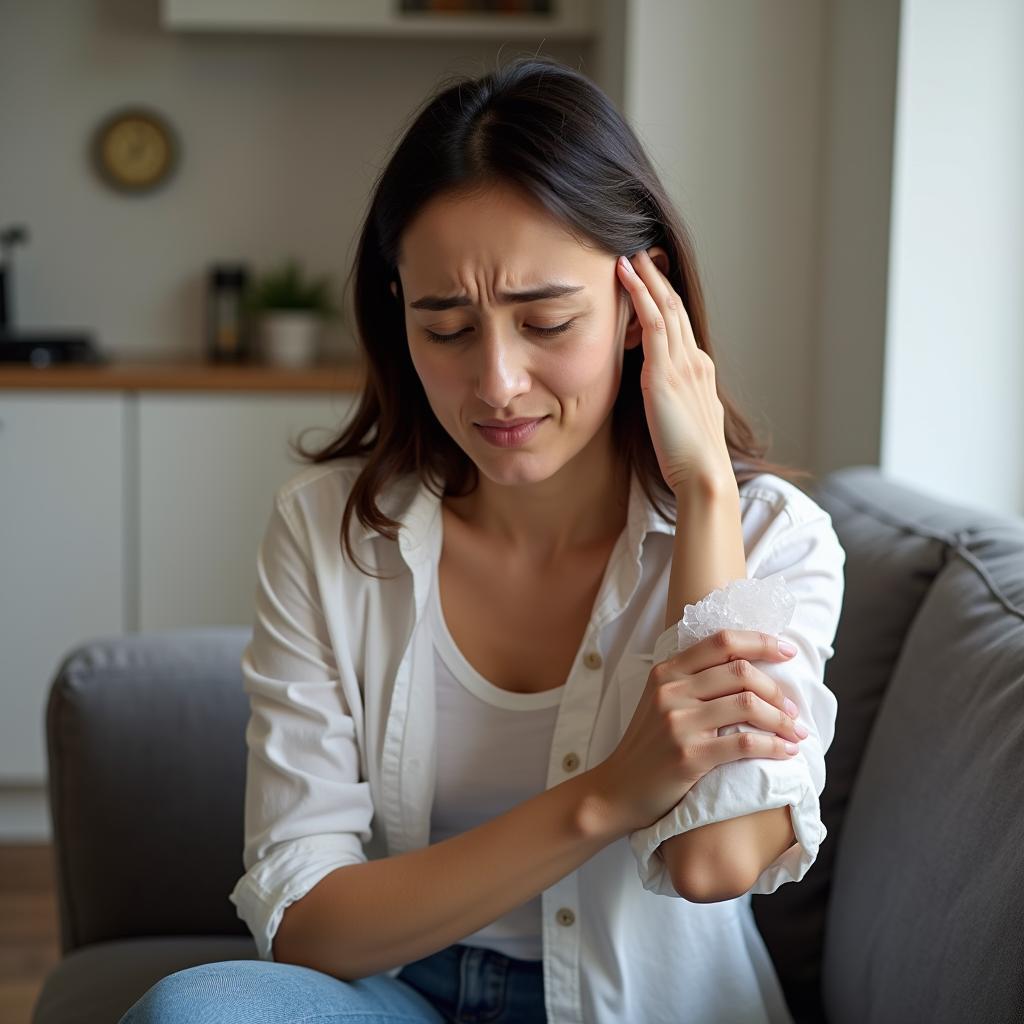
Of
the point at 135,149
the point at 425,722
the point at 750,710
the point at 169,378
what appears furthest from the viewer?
the point at 135,149

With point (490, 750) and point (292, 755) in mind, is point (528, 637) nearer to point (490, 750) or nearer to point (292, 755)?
point (490, 750)

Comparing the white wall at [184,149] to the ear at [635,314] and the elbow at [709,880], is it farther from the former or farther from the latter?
the elbow at [709,880]

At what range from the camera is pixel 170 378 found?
298cm

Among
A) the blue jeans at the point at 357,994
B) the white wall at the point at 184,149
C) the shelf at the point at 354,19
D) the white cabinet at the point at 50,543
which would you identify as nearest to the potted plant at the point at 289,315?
the white wall at the point at 184,149

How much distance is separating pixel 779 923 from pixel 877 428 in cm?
99

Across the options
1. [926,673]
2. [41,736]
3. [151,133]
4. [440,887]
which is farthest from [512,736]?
[151,133]

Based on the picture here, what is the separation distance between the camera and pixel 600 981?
125 cm

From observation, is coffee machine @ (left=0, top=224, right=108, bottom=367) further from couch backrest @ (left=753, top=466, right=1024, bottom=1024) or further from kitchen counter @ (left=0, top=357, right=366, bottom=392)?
couch backrest @ (left=753, top=466, right=1024, bottom=1024)

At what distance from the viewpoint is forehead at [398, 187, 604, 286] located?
117 centimetres

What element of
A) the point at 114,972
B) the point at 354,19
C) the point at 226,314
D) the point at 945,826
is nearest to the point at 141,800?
the point at 114,972

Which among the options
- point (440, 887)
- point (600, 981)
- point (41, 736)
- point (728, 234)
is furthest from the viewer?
point (41, 736)

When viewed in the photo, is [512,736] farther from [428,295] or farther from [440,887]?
[428,295]

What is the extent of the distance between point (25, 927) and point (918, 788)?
1955mm

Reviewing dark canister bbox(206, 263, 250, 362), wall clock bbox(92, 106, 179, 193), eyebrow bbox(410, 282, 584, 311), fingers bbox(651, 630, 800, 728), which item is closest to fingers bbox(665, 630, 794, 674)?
fingers bbox(651, 630, 800, 728)
